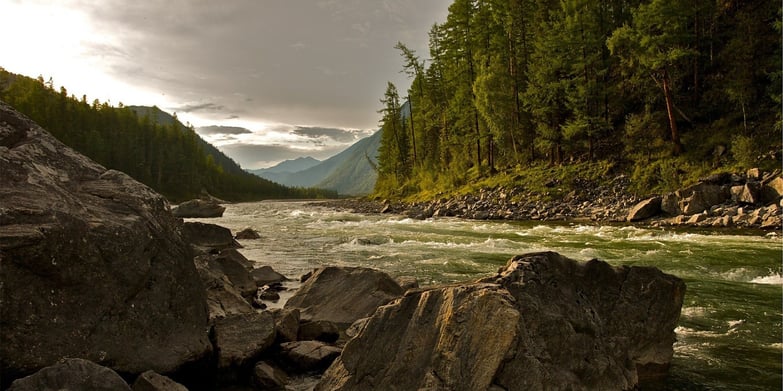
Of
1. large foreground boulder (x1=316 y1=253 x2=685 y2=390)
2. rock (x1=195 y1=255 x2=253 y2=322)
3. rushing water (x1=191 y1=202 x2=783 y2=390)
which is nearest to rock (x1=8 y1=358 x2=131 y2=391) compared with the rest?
large foreground boulder (x1=316 y1=253 x2=685 y2=390)

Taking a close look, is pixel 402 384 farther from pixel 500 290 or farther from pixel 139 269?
pixel 139 269

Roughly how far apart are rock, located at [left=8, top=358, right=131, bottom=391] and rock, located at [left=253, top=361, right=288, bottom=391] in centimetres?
241

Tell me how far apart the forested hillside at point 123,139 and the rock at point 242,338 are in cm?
11465

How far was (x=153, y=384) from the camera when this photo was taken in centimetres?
553

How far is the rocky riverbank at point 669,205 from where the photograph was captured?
942 inches

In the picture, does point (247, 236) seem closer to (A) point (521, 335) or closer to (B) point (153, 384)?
(B) point (153, 384)

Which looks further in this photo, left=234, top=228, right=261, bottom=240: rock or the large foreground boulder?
left=234, top=228, right=261, bottom=240: rock

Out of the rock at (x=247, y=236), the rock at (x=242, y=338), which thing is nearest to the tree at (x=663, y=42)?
the rock at (x=247, y=236)

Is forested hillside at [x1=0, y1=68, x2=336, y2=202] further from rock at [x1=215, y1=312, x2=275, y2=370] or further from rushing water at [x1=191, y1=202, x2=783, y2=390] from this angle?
rock at [x1=215, y1=312, x2=275, y2=370]

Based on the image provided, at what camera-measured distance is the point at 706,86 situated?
38.0 metres

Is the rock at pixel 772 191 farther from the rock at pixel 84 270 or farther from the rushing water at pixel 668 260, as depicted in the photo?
the rock at pixel 84 270

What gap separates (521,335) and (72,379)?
517 cm

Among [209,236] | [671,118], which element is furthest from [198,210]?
[671,118]

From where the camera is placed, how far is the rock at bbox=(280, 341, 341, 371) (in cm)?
757
